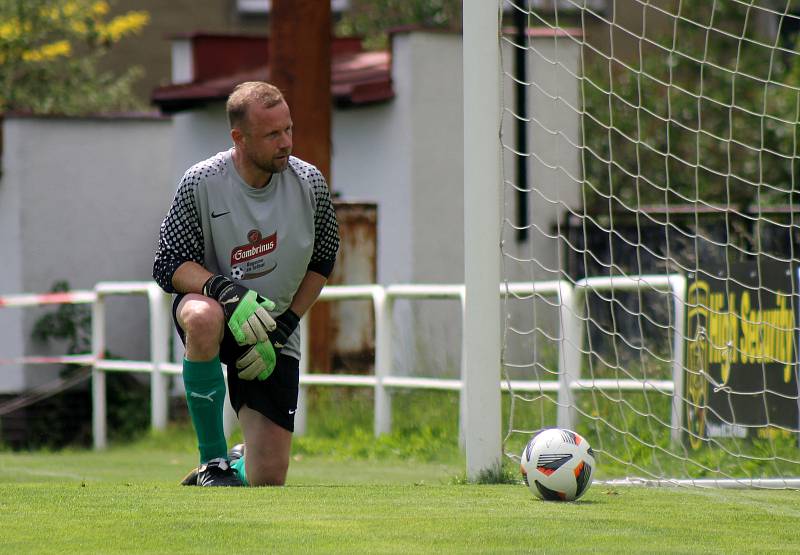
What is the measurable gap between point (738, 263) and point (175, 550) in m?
5.45

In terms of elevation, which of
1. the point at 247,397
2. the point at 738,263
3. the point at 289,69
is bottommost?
the point at 247,397

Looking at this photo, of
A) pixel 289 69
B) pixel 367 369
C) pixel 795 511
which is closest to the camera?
pixel 795 511

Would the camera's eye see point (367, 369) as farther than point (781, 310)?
Yes

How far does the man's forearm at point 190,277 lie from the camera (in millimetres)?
6312

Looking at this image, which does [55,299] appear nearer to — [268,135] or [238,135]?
[238,135]

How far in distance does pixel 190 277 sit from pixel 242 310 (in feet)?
0.99

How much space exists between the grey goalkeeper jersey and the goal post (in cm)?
70

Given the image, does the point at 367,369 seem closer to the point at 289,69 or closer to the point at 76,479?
the point at 289,69

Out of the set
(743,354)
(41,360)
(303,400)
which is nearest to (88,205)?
(41,360)

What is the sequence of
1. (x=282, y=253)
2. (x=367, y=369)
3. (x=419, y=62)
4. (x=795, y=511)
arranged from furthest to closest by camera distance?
(x=419, y=62) < (x=367, y=369) < (x=282, y=253) < (x=795, y=511)

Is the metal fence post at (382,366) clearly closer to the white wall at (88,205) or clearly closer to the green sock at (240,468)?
the green sock at (240,468)

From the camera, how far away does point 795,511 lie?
577 cm

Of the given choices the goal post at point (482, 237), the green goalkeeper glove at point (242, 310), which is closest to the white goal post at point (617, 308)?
the goal post at point (482, 237)

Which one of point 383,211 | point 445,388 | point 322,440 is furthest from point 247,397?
point 383,211
